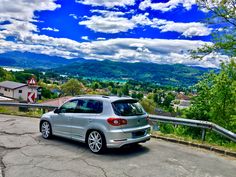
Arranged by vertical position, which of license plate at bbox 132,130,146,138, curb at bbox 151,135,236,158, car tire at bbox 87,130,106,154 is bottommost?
curb at bbox 151,135,236,158

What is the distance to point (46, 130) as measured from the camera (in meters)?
9.86

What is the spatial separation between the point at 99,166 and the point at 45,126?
12.7 feet

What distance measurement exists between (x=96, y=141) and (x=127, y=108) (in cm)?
134

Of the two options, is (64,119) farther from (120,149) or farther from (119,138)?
(119,138)

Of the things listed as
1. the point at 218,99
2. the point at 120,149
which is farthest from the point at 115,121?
the point at 218,99

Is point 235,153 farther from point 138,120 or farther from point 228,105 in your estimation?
point 228,105

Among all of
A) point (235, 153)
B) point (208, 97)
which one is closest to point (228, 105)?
point (208, 97)

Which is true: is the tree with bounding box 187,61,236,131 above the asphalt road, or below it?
above

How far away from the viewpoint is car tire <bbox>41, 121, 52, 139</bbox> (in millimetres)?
9788

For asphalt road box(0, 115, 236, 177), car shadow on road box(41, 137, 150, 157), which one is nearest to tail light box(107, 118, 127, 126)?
car shadow on road box(41, 137, 150, 157)

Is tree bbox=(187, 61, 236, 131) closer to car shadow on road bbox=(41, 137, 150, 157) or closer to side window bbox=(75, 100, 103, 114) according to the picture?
car shadow on road bbox=(41, 137, 150, 157)

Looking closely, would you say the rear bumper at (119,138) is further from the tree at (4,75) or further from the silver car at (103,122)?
the tree at (4,75)

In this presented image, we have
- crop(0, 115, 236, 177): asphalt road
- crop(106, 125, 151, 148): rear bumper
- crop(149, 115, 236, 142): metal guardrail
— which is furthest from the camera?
crop(149, 115, 236, 142): metal guardrail

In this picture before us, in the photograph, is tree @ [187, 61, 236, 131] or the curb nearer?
the curb
